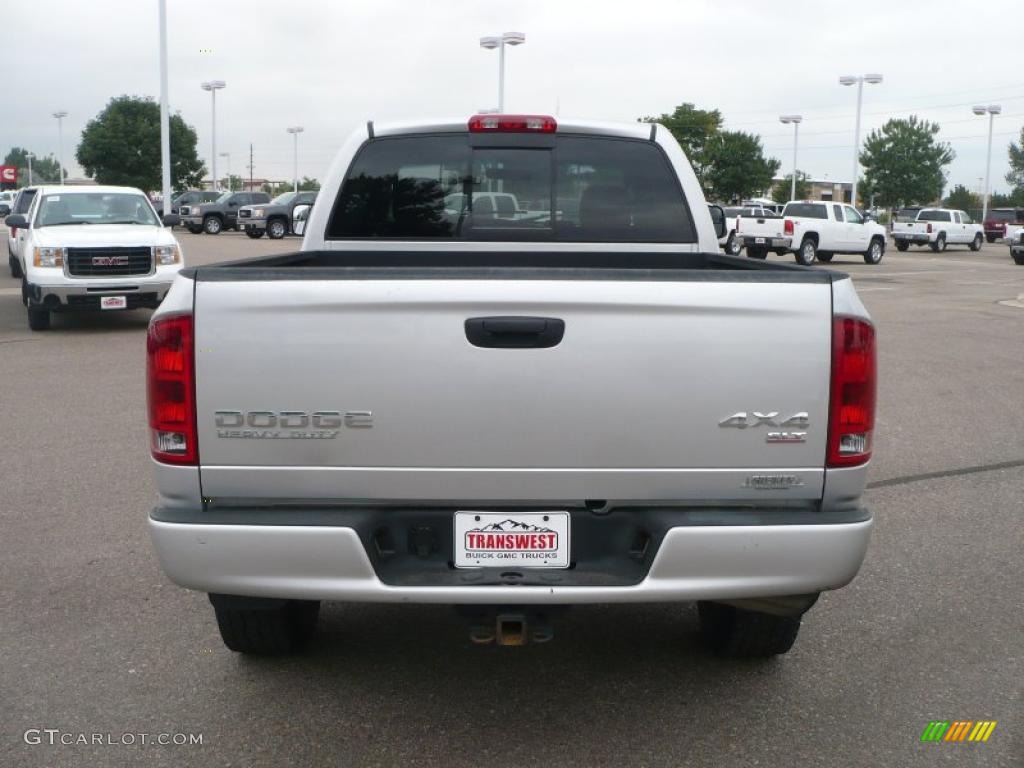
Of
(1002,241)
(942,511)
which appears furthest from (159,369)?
Answer: (1002,241)

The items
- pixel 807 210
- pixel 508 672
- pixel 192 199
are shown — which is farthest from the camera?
pixel 192 199

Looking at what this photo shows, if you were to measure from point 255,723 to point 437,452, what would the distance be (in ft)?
3.95

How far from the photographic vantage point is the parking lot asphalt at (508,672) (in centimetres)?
362

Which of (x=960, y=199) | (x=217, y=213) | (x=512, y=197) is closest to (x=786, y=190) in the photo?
(x=960, y=199)

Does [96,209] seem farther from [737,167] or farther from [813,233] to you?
[737,167]

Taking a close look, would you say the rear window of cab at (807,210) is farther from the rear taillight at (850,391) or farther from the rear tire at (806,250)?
the rear taillight at (850,391)

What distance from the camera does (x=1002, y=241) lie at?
63812 millimetres

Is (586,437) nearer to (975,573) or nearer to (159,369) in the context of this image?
(159,369)

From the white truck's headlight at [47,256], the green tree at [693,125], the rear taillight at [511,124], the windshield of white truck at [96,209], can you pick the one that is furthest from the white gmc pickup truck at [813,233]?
the green tree at [693,125]

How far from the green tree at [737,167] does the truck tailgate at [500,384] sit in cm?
8612

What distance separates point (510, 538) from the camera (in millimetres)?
3383

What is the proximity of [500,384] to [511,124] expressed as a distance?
215 centimetres

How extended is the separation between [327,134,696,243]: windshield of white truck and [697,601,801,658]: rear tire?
5.72 feet

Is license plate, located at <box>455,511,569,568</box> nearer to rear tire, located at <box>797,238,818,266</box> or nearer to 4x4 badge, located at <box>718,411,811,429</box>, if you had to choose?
4x4 badge, located at <box>718,411,811,429</box>
